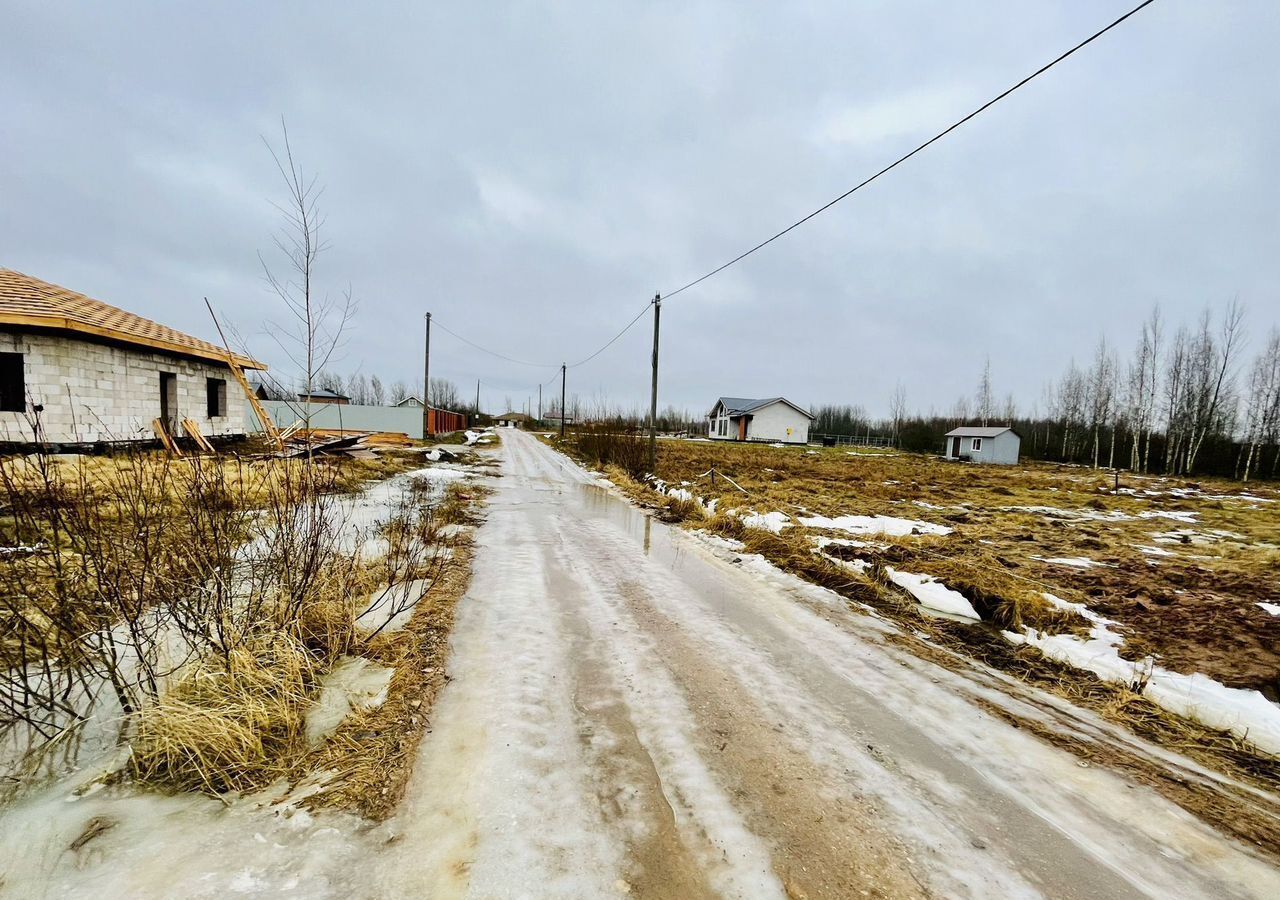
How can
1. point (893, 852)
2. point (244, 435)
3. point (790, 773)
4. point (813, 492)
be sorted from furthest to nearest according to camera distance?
point (244, 435), point (813, 492), point (790, 773), point (893, 852)

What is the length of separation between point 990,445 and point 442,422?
4349 centimetres

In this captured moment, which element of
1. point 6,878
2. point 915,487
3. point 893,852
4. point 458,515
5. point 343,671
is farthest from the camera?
point 915,487

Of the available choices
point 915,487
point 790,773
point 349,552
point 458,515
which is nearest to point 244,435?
point 458,515

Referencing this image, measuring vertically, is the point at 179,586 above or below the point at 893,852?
above

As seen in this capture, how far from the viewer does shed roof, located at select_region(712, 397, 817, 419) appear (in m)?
53.0

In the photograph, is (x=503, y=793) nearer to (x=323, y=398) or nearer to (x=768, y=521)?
(x=768, y=521)

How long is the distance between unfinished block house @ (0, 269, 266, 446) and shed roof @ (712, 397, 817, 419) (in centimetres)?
4490

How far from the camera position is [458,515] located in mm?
8852

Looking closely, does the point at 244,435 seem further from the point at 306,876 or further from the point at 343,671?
the point at 306,876

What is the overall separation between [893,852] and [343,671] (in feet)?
11.0

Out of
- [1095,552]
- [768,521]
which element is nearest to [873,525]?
[768,521]

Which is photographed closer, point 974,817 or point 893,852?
point 893,852

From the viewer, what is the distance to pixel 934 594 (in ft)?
18.2

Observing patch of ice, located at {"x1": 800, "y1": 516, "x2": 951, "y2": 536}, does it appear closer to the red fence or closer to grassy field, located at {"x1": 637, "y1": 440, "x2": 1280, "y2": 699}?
grassy field, located at {"x1": 637, "y1": 440, "x2": 1280, "y2": 699}
